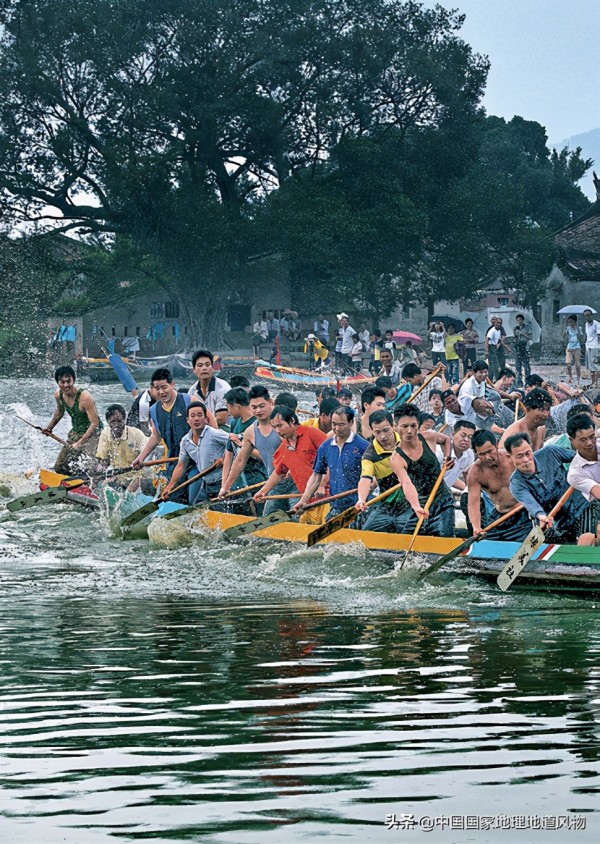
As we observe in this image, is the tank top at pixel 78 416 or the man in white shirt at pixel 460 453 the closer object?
the man in white shirt at pixel 460 453

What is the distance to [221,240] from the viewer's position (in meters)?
49.9

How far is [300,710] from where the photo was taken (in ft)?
23.1

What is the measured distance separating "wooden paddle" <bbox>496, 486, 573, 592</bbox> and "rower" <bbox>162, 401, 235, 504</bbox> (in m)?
4.01

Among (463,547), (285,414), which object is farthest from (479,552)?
(285,414)

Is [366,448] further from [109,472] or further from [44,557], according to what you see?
[109,472]

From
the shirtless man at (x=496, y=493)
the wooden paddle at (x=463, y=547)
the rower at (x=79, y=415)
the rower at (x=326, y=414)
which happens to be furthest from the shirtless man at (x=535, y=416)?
the rower at (x=79, y=415)

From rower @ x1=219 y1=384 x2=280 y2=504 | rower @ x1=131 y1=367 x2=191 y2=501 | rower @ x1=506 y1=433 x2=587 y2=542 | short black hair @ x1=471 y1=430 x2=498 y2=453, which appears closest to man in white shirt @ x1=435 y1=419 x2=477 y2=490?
rower @ x1=219 y1=384 x2=280 y2=504

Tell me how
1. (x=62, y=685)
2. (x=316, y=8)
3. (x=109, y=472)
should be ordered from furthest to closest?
1. (x=316, y=8)
2. (x=109, y=472)
3. (x=62, y=685)

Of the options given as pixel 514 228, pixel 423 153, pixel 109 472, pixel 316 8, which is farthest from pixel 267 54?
pixel 109 472

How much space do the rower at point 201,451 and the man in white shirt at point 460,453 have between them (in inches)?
85.3

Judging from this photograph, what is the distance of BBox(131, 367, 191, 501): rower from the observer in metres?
14.7

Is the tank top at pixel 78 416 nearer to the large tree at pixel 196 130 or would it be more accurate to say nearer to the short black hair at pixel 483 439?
the short black hair at pixel 483 439

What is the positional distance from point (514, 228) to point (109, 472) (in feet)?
137

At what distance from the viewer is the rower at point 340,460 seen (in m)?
12.5
